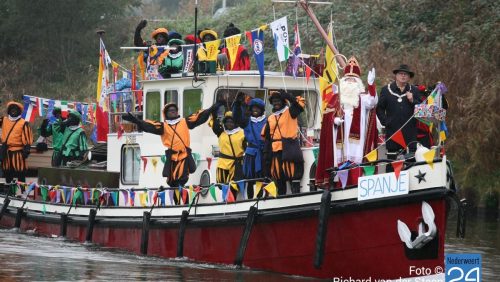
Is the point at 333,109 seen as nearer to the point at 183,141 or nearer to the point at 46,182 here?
the point at 183,141

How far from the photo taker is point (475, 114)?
2520cm

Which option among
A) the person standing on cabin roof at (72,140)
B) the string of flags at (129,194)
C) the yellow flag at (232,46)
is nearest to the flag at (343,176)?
the string of flags at (129,194)

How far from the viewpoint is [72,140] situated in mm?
22906

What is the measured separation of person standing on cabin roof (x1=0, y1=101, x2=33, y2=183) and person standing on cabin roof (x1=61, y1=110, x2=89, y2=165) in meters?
0.68

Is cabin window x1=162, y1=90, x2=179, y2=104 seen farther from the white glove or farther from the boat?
the white glove

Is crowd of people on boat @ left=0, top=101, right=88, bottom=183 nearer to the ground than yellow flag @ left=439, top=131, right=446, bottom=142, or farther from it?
farther from it

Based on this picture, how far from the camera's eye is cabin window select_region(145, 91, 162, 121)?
766 inches

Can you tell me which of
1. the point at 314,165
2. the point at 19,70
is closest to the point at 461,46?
the point at 314,165

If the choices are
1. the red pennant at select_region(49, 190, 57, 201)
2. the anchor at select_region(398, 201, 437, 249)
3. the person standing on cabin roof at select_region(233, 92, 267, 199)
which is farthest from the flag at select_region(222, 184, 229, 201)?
the red pennant at select_region(49, 190, 57, 201)

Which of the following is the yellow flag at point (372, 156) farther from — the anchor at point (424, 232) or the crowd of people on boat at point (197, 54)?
the crowd of people on boat at point (197, 54)

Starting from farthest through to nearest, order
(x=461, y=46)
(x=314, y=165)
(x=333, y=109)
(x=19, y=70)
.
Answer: (x=19, y=70) → (x=461, y=46) → (x=314, y=165) → (x=333, y=109)

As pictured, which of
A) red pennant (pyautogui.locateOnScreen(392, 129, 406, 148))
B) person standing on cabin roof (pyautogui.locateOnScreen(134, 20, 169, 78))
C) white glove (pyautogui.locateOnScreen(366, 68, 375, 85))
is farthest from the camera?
person standing on cabin roof (pyautogui.locateOnScreen(134, 20, 169, 78))

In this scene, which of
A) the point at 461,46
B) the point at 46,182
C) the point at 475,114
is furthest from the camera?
the point at 461,46

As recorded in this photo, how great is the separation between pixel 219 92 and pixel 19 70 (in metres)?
25.6
